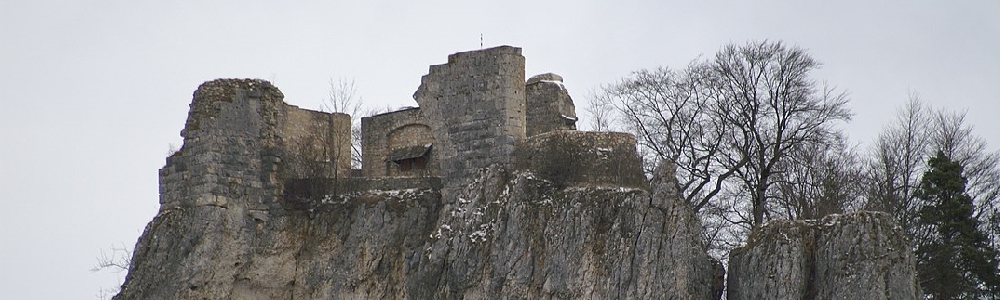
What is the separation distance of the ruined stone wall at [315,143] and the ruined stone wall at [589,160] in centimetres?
517

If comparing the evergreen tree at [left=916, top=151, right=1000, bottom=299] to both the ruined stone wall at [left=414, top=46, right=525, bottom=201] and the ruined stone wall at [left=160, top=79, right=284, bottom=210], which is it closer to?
the ruined stone wall at [left=414, top=46, right=525, bottom=201]

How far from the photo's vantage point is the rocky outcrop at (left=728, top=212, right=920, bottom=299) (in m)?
37.8

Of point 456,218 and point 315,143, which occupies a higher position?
point 315,143

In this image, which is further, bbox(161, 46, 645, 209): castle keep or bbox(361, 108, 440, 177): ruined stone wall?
bbox(361, 108, 440, 177): ruined stone wall

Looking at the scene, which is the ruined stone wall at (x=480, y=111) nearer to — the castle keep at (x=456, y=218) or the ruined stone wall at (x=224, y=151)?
the castle keep at (x=456, y=218)

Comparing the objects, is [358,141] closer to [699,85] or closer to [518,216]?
[699,85]

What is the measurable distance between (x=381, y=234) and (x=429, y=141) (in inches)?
103

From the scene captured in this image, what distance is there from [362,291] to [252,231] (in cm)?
263

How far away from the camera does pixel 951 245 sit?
47.2 metres

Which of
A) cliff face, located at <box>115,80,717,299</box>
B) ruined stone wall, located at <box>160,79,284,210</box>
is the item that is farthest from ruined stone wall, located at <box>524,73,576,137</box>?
ruined stone wall, located at <box>160,79,284,210</box>

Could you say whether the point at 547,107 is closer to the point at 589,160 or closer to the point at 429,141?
the point at 429,141

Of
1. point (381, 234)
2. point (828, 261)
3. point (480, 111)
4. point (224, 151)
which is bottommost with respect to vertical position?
point (828, 261)

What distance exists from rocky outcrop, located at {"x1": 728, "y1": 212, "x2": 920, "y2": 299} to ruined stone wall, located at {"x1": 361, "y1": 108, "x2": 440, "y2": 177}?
7.49 metres

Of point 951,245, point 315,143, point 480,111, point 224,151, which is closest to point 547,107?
point 480,111
